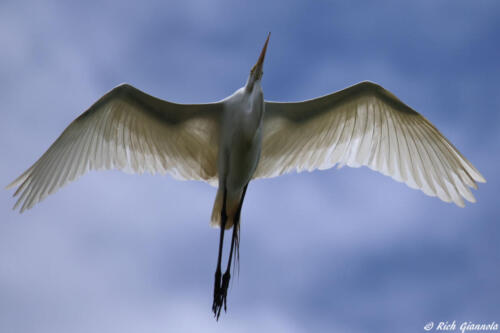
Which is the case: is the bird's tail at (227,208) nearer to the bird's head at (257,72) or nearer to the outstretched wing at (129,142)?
the outstretched wing at (129,142)

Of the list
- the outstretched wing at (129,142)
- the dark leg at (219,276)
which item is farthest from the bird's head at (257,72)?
the dark leg at (219,276)

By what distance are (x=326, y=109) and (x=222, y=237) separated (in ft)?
7.69

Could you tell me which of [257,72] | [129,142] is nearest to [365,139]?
[257,72]

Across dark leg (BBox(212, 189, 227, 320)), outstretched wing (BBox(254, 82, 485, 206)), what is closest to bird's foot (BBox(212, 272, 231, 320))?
dark leg (BBox(212, 189, 227, 320))

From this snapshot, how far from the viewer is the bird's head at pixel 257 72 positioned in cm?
714

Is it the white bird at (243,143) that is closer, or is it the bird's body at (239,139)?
the bird's body at (239,139)

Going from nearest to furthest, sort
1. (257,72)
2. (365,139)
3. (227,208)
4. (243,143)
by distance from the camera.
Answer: (243,143) → (257,72) → (227,208) → (365,139)

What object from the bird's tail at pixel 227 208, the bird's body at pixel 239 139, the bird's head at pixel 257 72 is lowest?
the bird's tail at pixel 227 208

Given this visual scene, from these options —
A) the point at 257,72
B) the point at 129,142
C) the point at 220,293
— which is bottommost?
the point at 220,293

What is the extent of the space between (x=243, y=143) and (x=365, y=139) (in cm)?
202

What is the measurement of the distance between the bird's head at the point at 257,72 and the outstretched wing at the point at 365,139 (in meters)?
Answer: 0.59

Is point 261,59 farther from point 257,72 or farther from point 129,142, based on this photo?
point 129,142

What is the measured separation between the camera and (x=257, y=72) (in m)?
7.16

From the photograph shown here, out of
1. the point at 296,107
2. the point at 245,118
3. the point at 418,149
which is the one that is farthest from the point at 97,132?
the point at 418,149
